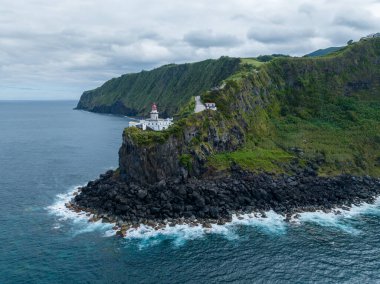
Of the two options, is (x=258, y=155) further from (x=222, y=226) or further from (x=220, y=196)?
(x=222, y=226)

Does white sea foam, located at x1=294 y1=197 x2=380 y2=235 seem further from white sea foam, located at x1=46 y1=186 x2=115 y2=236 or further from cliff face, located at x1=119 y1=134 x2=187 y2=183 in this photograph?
white sea foam, located at x1=46 y1=186 x2=115 y2=236

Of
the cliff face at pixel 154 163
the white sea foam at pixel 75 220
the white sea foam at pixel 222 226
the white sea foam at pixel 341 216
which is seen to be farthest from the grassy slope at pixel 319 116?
the white sea foam at pixel 75 220

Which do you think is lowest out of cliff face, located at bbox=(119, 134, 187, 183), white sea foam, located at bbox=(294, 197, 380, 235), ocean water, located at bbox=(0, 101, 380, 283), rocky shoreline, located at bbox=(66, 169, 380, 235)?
ocean water, located at bbox=(0, 101, 380, 283)

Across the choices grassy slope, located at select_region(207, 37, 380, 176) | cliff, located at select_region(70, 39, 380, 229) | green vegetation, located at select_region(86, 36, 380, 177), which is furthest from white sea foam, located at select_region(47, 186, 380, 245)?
grassy slope, located at select_region(207, 37, 380, 176)

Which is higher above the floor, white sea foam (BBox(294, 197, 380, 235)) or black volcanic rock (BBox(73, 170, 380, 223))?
black volcanic rock (BBox(73, 170, 380, 223))

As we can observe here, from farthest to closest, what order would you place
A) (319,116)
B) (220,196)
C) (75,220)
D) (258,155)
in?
(319,116)
(258,155)
(220,196)
(75,220)

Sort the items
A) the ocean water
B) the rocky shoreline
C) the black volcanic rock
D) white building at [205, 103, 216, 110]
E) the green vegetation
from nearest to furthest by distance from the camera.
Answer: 1. the ocean water
2. the rocky shoreline
3. the black volcanic rock
4. the green vegetation
5. white building at [205, 103, 216, 110]

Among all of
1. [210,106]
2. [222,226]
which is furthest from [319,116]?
[222,226]
